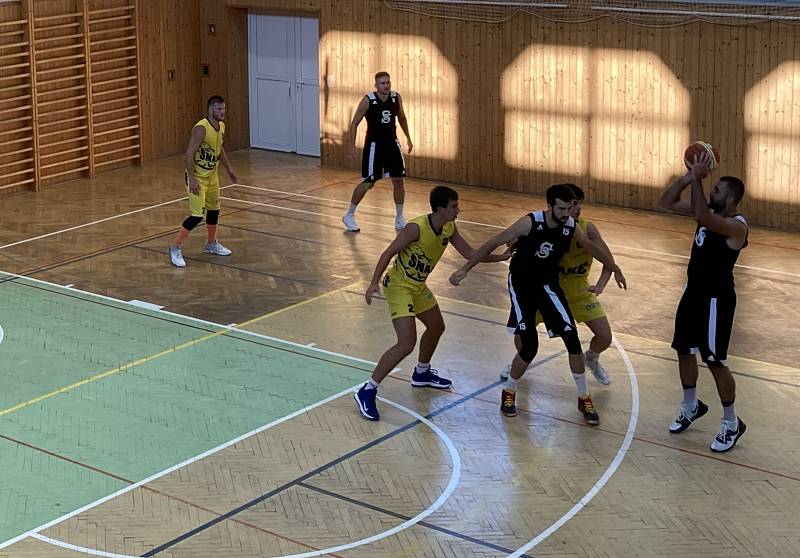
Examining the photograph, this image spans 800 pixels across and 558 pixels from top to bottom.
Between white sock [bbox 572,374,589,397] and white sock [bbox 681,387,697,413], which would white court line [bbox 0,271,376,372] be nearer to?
white sock [bbox 572,374,589,397]

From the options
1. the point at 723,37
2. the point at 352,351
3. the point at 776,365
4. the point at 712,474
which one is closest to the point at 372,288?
the point at 352,351

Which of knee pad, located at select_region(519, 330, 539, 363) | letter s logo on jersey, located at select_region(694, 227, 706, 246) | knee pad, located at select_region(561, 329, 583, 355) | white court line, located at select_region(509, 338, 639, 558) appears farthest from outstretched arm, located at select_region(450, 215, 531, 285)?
white court line, located at select_region(509, 338, 639, 558)

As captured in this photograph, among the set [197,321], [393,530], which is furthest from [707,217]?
[197,321]

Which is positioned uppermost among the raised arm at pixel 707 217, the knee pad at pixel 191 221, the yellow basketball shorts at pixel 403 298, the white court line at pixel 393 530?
the raised arm at pixel 707 217

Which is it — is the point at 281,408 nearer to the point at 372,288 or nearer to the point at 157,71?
the point at 372,288

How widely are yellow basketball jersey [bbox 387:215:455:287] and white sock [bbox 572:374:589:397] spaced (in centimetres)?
140

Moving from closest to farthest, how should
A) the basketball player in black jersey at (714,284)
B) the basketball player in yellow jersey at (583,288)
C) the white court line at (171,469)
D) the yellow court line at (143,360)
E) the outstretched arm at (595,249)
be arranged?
1. the white court line at (171,469)
2. the basketball player in black jersey at (714,284)
3. the outstretched arm at (595,249)
4. the basketball player in yellow jersey at (583,288)
5. the yellow court line at (143,360)

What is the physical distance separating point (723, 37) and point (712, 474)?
895cm

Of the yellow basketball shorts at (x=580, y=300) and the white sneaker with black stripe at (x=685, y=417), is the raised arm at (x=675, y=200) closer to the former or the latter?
the yellow basketball shorts at (x=580, y=300)

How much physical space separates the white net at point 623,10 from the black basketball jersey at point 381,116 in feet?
10.6

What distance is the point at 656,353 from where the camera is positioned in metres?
11.3

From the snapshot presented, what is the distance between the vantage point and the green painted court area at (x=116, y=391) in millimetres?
8703

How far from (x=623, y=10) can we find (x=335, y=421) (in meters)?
9.23

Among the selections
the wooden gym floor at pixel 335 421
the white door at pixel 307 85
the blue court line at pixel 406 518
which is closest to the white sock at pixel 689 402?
the wooden gym floor at pixel 335 421
